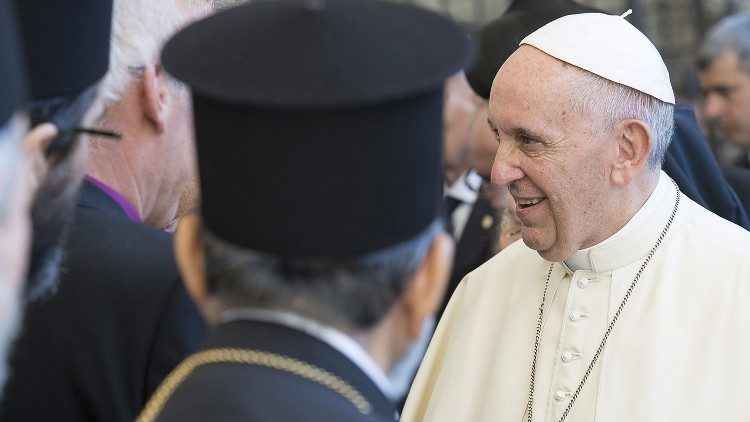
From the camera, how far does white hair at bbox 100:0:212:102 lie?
2.89m

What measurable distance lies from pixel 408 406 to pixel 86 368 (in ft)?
4.63

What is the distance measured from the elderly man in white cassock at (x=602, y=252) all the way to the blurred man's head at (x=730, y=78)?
3476 mm

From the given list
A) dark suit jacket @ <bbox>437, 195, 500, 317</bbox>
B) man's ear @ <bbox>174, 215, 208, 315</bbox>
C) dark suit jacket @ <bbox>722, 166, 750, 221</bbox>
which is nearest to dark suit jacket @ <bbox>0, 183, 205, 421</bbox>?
man's ear @ <bbox>174, 215, 208, 315</bbox>

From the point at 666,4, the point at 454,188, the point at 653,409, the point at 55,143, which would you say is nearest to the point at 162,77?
the point at 55,143

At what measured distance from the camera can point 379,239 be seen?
181cm

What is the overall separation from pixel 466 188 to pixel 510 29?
213 cm

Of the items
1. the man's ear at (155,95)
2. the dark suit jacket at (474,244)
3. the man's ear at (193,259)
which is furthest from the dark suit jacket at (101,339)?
the dark suit jacket at (474,244)

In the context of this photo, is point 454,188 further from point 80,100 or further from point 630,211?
point 80,100

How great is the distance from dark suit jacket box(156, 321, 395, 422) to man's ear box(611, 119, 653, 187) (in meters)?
1.75

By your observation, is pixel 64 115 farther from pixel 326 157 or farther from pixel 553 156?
pixel 553 156

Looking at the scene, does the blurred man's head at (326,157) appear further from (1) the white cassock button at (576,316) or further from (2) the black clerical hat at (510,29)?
(2) the black clerical hat at (510,29)

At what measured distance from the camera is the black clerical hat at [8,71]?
64.2 inches

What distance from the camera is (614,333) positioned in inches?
134

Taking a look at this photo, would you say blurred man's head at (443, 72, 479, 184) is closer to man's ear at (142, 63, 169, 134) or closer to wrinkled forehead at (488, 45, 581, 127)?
wrinkled forehead at (488, 45, 581, 127)
